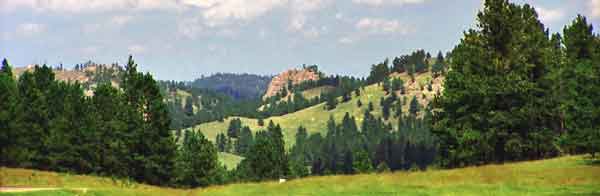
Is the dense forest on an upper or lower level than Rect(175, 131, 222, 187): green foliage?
upper

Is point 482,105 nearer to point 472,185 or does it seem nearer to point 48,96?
point 472,185

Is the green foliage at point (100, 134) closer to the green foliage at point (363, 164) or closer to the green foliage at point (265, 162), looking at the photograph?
the green foliage at point (265, 162)

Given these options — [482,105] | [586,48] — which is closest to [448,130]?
[482,105]

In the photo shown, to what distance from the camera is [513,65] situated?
6384cm

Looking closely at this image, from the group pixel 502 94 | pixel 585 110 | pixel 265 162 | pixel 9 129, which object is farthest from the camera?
pixel 265 162

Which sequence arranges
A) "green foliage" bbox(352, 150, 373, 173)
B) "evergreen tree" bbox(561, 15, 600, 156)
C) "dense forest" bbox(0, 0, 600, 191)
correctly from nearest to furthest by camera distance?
"evergreen tree" bbox(561, 15, 600, 156), "dense forest" bbox(0, 0, 600, 191), "green foliage" bbox(352, 150, 373, 173)

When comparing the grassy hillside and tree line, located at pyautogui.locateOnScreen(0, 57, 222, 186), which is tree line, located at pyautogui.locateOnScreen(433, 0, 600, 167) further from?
tree line, located at pyautogui.locateOnScreen(0, 57, 222, 186)

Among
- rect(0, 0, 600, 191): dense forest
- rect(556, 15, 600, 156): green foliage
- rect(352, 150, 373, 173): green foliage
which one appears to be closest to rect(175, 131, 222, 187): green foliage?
rect(0, 0, 600, 191): dense forest

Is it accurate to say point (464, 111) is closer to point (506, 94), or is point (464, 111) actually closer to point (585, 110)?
point (506, 94)

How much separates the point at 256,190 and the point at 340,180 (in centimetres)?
649

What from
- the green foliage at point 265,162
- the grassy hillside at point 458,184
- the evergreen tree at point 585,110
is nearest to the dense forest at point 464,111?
the evergreen tree at point 585,110

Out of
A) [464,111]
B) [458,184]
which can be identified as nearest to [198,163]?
[464,111]

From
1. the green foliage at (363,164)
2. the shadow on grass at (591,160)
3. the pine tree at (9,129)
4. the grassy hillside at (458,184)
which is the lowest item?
the green foliage at (363,164)

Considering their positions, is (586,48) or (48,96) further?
(48,96)
